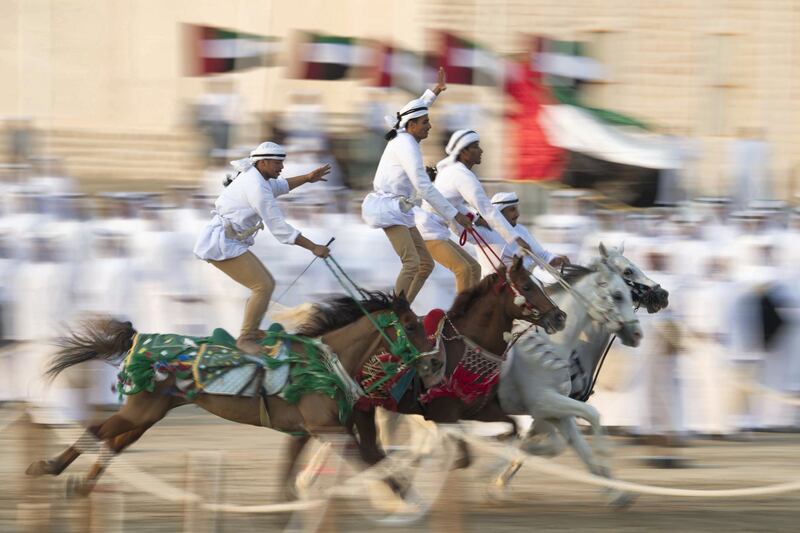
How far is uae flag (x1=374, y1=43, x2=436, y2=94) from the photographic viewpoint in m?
19.4

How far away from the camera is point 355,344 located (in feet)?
32.4

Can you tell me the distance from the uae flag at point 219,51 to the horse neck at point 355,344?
33.2 ft

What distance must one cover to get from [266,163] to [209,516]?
7.71 ft

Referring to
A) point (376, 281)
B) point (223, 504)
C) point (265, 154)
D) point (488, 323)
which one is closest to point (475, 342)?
point (488, 323)

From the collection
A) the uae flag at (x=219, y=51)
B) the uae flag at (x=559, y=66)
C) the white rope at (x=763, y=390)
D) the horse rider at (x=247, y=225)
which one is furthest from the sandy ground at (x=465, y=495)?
the uae flag at (x=559, y=66)

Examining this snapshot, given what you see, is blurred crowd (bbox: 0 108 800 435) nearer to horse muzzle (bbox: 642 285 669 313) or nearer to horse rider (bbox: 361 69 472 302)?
horse muzzle (bbox: 642 285 669 313)

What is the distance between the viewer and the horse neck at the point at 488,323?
33.8ft

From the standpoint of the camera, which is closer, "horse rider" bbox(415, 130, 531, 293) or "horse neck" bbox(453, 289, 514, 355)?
"horse neck" bbox(453, 289, 514, 355)

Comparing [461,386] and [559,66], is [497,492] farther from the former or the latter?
[559,66]

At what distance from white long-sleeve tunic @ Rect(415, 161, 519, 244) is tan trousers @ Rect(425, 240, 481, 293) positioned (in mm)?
56

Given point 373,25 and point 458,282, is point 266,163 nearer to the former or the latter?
point 458,282

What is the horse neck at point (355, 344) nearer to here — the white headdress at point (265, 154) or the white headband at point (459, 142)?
the white headdress at point (265, 154)

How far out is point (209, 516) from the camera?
899cm

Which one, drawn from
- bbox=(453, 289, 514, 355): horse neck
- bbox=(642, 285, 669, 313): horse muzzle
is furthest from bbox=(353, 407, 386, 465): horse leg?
bbox=(642, 285, 669, 313): horse muzzle
